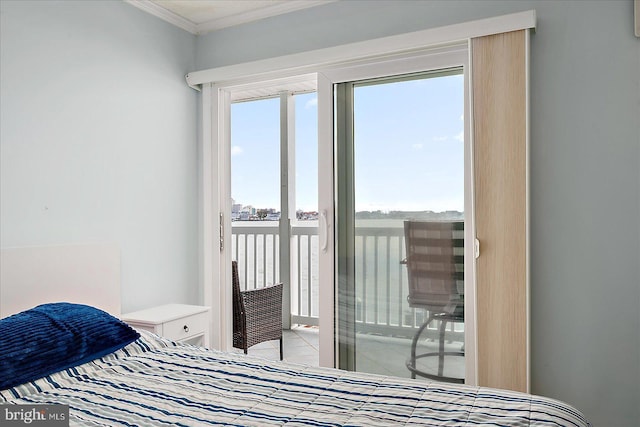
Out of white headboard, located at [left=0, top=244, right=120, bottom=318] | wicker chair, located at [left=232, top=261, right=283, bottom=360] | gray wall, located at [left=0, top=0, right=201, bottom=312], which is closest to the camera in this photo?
white headboard, located at [left=0, top=244, right=120, bottom=318]

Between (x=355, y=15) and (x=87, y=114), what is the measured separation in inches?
68.7

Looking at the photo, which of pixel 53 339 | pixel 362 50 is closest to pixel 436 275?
pixel 362 50

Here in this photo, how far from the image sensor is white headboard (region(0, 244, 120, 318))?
232cm

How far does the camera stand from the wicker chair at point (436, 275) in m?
2.77

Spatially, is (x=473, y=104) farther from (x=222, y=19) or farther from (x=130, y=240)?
(x=130, y=240)

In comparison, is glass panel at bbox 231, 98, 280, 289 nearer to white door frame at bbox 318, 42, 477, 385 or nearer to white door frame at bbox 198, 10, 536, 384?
white door frame at bbox 198, 10, 536, 384

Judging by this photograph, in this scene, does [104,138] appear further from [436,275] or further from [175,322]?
[436,275]

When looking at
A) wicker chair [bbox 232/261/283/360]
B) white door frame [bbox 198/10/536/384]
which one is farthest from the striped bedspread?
wicker chair [bbox 232/261/283/360]

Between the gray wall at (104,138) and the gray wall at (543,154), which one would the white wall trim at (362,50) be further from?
the gray wall at (104,138)

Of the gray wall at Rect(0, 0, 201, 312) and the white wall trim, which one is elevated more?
the white wall trim

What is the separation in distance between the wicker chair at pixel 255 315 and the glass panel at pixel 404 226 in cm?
94

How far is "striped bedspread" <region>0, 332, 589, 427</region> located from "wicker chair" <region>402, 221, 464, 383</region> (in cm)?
109

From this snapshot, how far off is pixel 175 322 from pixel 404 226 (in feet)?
4.92

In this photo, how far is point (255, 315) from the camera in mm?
3854
